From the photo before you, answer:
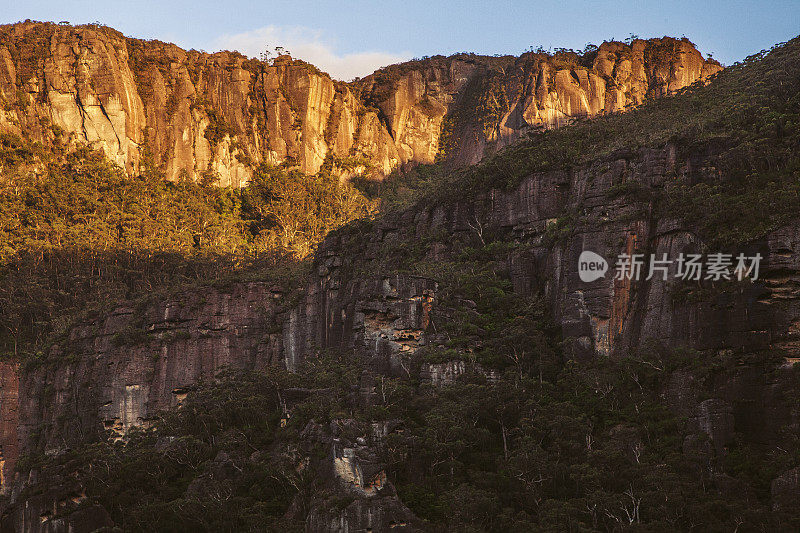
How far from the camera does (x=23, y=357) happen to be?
194ft

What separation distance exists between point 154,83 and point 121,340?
104ft

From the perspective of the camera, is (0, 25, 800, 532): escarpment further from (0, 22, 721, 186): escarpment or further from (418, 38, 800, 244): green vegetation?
(0, 22, 721, 186): escarpment

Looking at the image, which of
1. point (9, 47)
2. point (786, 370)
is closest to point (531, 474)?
point (786, 370)

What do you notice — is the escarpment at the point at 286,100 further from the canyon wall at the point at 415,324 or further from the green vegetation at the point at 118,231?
the canyon wall at the point at 415,324
